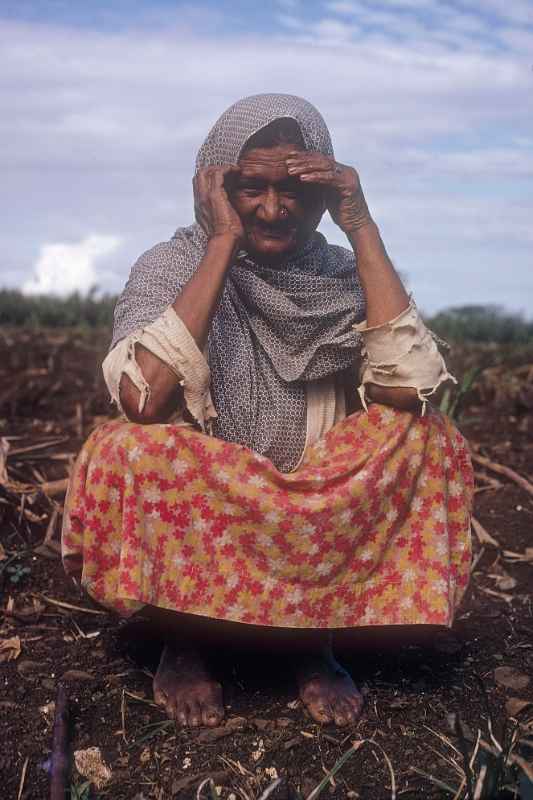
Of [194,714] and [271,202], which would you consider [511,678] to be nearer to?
[194,714]

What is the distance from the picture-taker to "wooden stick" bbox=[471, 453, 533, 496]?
407 cm

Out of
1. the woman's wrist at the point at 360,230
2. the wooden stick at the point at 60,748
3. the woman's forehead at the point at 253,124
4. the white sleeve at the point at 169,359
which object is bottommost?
the wooden stick at the point at 60,748

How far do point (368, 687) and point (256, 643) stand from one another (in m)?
0.32

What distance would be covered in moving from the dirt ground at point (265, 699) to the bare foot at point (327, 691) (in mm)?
33

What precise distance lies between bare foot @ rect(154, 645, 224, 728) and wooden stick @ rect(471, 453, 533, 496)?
2.08 metres

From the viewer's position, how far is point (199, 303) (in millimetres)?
2281

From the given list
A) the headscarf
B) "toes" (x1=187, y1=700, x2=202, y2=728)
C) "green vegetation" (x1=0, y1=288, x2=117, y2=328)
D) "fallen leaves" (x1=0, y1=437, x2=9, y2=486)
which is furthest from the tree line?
"toes" (x1=187, y1=700, x2=202, y2=728)

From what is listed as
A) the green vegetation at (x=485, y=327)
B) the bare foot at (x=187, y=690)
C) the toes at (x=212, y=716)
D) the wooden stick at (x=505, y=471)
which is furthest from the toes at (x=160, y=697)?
the green vegetation at (x=485, y=327)

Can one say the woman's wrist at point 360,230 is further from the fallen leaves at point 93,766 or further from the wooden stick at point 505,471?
the wooden stick at point 505,471

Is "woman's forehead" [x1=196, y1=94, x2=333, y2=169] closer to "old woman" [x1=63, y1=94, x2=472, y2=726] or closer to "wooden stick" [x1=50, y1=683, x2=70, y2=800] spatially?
"old woman" [x1=63, y1=94, x2=472, y2=726]

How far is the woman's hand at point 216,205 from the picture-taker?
93.6 inches

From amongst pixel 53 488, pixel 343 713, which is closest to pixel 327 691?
pixel 343 713

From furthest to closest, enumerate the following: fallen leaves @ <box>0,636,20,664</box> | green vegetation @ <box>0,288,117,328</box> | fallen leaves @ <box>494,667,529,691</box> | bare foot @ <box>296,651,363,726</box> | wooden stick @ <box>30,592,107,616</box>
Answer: green vegetation @ <box>0,288,117,328</box> < wooden stick @ <box>30,592,107,616</box> < fallen leaves @ <box>0,636,20,664</box> < fallen leaves @ <box>494,667,529,691</box> < bare foot @ <box>296,651,363,726</box>

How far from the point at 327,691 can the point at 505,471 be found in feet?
6.92
